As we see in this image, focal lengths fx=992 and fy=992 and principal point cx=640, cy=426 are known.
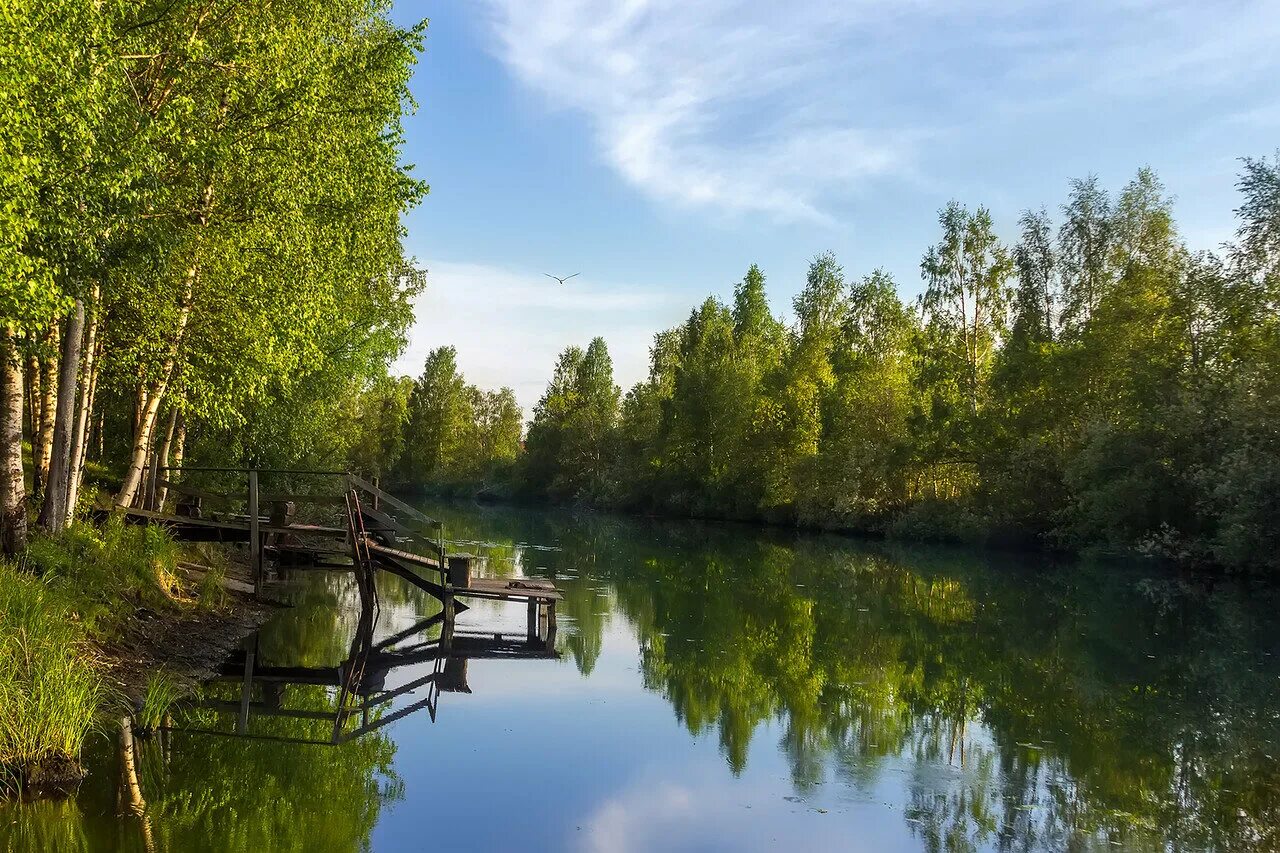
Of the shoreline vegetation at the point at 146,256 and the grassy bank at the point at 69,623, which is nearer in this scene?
the grassy bank at the point at 69,623

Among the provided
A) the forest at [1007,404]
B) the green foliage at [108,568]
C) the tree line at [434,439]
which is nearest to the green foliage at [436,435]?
the tree line at [434,439]

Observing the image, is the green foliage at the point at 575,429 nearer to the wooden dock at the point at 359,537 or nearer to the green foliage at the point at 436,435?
the green foliage at the point at 436,435

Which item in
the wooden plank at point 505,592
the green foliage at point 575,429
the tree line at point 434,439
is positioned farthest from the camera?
the tree line at point 434,439

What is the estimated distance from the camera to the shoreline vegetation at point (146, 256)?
32.7ft

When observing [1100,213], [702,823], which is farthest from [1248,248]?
[702,823]

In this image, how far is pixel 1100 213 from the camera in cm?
5059

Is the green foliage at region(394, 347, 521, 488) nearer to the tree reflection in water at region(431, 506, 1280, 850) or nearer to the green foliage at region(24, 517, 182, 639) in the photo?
the tree reflection in water at region(431, 506, 1280, 850)

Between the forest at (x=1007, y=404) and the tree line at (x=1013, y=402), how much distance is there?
11 cm

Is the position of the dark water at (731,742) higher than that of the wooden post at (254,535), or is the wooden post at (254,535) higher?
the wooden post at (254,535)

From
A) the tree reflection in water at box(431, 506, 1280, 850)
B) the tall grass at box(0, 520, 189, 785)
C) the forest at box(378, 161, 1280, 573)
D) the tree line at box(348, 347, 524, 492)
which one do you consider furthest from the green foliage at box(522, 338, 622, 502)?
the tall grass at box(0, 520, 189, 785)

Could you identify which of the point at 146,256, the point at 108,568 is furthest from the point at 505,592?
the point at 146,256

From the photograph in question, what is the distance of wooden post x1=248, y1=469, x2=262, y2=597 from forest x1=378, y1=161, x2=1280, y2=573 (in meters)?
27.7

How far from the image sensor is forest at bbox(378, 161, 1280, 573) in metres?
34.8

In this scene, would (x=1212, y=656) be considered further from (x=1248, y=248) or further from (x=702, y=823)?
(x=1248, y=248)
